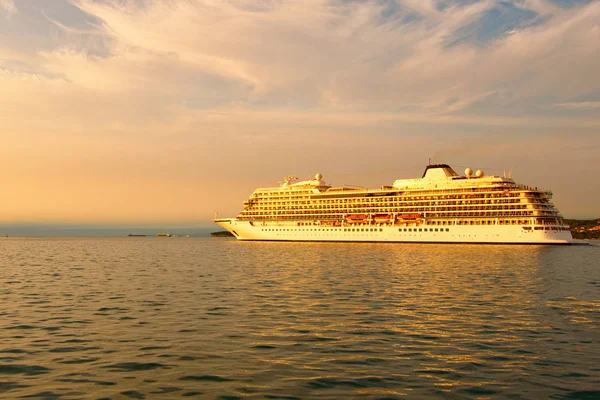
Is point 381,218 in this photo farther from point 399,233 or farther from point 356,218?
point 399,233

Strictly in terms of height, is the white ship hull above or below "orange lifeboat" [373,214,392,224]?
below

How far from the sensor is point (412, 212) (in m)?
99.9

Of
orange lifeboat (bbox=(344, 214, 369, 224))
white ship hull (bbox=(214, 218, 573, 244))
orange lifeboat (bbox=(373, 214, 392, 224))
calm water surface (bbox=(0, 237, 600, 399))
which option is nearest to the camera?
calm water surface (bbox=(0, 237, 600, 399))

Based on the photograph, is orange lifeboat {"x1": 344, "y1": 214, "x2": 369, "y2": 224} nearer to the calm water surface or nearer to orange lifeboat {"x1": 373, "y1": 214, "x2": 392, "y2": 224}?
orange lifeboat {"x1": 373, "y1": 214, "x2": 392, "y2": 224}

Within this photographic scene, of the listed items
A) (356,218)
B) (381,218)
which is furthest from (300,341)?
(356,218)

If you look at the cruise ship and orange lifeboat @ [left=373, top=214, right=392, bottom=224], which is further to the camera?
orange lifeboat @ [left=373, top=214, right=392, bottom=224]

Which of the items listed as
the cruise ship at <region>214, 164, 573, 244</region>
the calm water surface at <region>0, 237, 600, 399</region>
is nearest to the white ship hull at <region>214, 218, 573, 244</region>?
the cruise ship at <region>214, 164, 573, 244</region>

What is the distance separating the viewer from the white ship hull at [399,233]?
8825 cm

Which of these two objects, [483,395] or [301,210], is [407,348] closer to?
[483,395]

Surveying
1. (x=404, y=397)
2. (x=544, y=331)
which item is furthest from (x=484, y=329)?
(x=404, y=397)

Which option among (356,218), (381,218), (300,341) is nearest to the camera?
(300,341)

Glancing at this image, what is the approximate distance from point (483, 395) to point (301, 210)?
340 ft

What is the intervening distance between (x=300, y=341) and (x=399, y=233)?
3364 inches

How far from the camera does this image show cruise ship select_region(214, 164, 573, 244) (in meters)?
89.7
